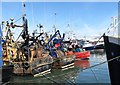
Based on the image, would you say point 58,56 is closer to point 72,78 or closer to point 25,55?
point 25,55

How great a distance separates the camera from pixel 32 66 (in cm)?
3023

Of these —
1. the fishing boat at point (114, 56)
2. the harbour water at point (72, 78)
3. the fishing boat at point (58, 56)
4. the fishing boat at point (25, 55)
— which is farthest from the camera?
the fishing boat at point (58, 56)

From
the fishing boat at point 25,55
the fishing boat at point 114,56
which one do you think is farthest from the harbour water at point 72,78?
the fishing boat at point 114,56

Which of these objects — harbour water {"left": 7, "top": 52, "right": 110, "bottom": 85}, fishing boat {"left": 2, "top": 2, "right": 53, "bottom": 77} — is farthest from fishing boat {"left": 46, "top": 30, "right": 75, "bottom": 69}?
fishing boat {"left": 2, "top": 2, "right": 53, "bottom": 77}

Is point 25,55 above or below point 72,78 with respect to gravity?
above

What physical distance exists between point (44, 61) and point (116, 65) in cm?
2454

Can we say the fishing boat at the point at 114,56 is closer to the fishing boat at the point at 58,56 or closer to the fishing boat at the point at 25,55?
the fishing boat at the point at 25,55

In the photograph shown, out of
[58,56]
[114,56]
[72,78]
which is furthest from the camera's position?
[58,56]

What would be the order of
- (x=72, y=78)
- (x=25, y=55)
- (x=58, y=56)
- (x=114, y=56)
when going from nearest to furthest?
(x=114, y=56), (x=72, y=78), (x=25, y=55), (x=58, y=56)

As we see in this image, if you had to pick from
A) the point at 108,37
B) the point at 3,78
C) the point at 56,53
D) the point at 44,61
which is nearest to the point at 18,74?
the point at 44,61

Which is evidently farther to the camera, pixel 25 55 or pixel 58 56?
pixel 58 56

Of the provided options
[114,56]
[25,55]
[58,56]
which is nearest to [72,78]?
[25,55]

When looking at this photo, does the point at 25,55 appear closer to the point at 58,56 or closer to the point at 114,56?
the point at 58,56

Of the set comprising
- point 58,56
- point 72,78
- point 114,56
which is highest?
point 114,56
